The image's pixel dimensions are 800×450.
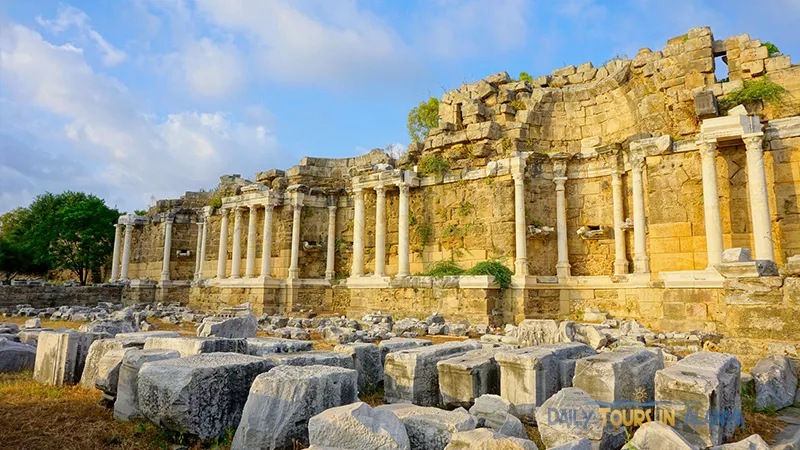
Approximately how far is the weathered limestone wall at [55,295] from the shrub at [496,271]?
19502mm

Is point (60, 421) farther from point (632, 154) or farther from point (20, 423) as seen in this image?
point (632, 154)

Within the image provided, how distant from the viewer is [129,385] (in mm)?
4910

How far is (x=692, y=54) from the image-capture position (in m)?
13.9

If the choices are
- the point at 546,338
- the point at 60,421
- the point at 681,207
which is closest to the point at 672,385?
the point at 546,338

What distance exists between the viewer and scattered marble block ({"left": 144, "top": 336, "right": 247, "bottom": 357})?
575 cm

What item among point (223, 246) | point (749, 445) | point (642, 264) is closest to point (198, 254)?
point (223, 246)

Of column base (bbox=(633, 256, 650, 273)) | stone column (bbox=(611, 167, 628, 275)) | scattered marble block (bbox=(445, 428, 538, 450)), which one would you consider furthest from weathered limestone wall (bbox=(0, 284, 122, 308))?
scattered marble block (bbox=(445, 428, 538, 450))

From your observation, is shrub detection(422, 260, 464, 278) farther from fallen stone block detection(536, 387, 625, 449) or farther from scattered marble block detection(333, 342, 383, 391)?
fallen stone block detection(536, 387, 625, 449)

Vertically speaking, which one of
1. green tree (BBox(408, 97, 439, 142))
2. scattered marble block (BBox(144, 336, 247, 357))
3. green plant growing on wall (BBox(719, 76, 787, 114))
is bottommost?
scattered marble block (BBox(144, 336, 247, 357))

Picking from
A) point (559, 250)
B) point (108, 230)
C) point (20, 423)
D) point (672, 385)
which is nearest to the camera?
point (672, 385)

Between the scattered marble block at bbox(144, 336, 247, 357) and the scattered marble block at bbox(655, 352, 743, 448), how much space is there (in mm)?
4593

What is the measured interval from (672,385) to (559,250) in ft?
38.0

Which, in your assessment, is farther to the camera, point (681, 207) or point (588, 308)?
point (588, 308)

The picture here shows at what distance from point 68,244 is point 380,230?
77.9 feet
